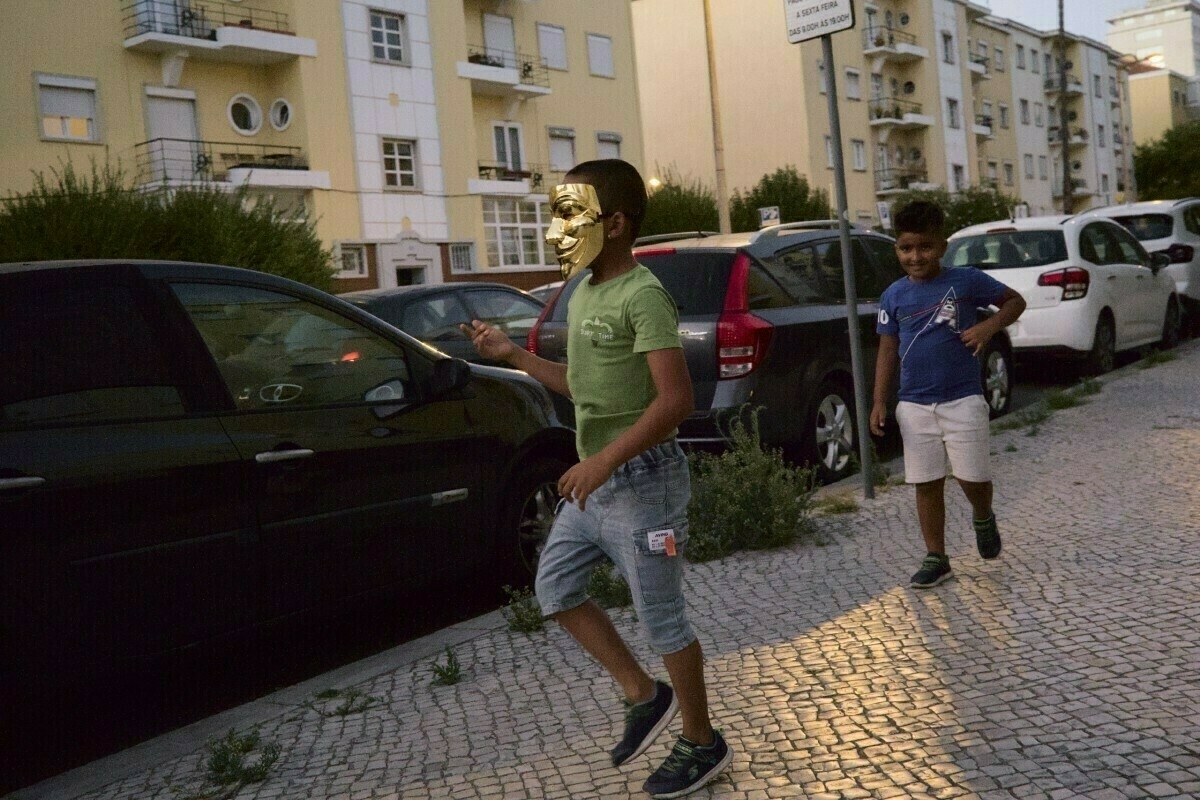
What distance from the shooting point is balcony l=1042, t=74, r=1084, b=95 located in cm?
7262

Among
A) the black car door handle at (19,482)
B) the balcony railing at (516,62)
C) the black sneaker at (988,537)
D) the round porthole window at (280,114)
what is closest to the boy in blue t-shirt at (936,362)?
the black sneaker at (988,537)

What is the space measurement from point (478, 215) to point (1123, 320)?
25152 millimetres

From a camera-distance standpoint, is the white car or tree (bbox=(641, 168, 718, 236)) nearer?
the white car

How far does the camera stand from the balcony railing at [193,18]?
28703mm

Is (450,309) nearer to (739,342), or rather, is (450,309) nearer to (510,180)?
(739,342)

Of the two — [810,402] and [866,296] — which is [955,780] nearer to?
[810,402]

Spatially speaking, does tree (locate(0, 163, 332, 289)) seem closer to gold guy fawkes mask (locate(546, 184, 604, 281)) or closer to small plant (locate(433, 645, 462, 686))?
small plant (locate(433, 645, 462, 686))

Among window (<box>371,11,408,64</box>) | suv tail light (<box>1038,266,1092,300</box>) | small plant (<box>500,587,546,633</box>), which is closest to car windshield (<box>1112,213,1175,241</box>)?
suv tail light (<box>1038,266,1092,300</box>)

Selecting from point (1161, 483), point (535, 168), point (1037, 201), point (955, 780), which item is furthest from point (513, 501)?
point (1037, 201)

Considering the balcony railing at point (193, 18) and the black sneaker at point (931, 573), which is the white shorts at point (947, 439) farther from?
the balcony railing at point (193, 18)

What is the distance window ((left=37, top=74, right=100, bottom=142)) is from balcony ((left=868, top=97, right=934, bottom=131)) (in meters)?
34.5

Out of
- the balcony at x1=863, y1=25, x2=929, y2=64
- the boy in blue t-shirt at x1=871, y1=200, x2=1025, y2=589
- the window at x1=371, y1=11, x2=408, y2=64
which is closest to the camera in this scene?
the boy in blue t-shirt at x1=871, y1=200, x2=1025, y2=589

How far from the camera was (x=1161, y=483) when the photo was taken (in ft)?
22.7

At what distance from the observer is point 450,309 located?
11.7m
